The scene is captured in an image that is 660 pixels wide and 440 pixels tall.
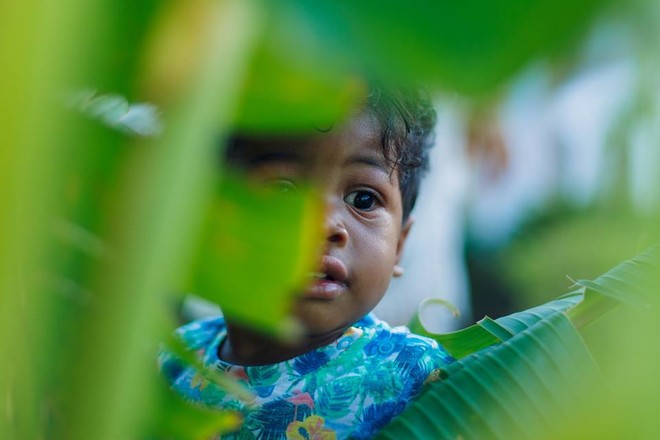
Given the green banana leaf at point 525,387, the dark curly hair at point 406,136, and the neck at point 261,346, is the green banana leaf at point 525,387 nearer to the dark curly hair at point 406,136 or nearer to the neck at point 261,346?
the dark curly hair at point 406,136

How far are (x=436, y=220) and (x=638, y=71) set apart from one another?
7.98 ft

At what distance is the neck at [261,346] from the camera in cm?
77

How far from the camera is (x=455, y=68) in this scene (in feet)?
0.77

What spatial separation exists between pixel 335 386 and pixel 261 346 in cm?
10

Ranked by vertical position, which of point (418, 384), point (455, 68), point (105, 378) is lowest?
point (418, 384)

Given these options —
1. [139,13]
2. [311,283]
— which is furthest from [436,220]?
[139,13]

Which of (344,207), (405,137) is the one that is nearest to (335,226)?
(344,207)

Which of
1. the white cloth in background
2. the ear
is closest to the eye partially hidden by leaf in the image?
the ear

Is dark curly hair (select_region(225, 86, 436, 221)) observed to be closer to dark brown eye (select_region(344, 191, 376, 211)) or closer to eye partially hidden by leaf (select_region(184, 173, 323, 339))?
dark brown eye (select_region(344, 191, 376, 211))

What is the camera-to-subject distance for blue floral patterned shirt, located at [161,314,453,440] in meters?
0.70

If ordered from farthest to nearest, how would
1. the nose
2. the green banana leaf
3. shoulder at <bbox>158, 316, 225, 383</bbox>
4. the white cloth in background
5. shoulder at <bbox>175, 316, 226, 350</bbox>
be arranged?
the white cloth in background, shoulder at <bbox>175, 316, 226, 350</bbox>, shoulder at <bbox>158, 316, 225, 383</bbox>, the nose, the green banana leaf

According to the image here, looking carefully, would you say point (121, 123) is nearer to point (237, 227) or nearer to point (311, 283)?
point (237, 227)

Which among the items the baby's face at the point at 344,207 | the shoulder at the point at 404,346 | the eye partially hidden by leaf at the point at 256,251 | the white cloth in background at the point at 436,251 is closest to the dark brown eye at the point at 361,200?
the baby's face at the point at 344,207

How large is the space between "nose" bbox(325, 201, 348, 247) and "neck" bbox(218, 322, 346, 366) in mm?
94
